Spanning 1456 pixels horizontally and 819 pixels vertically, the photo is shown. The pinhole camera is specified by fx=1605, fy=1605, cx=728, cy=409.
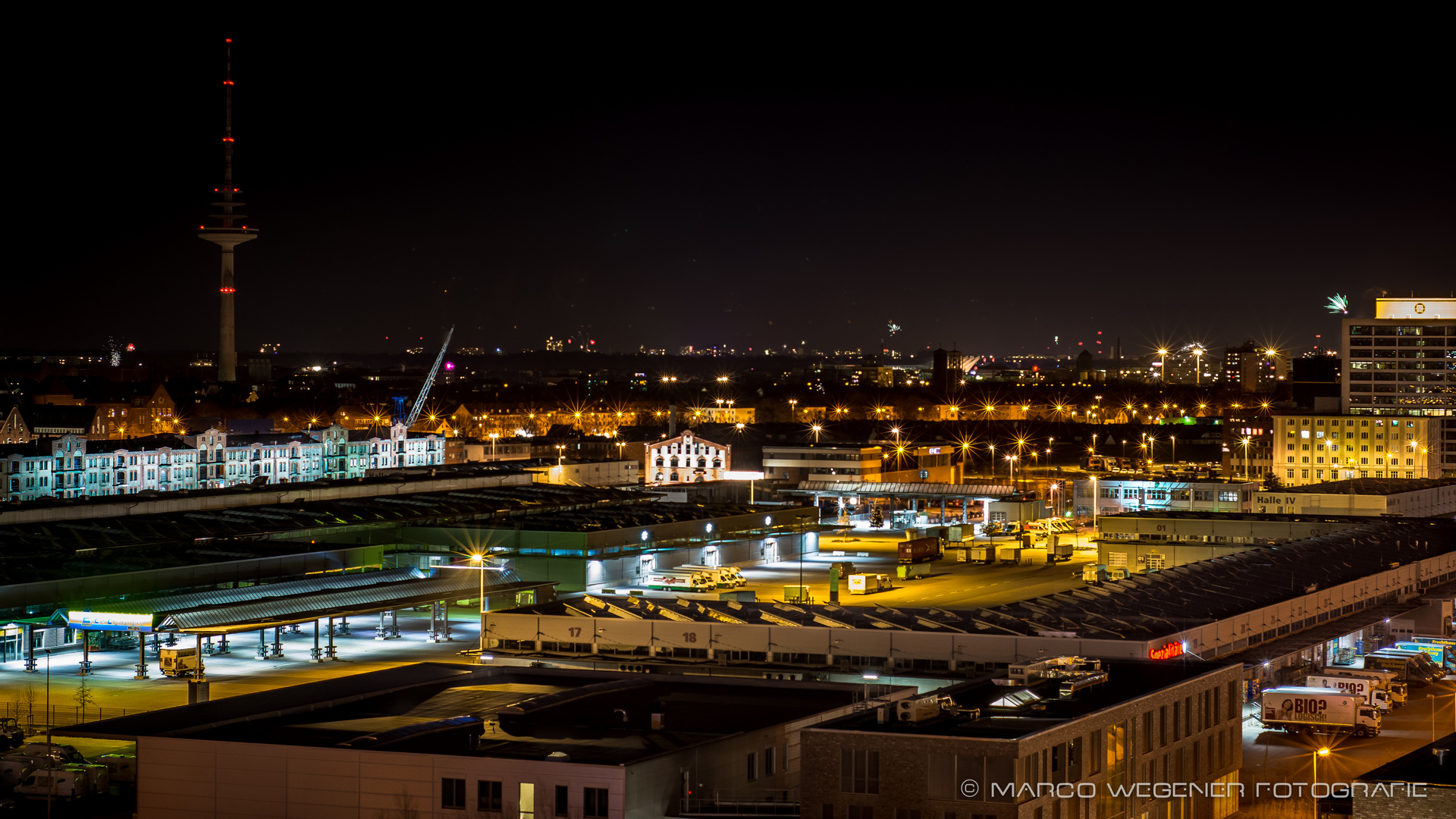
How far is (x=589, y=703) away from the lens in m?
18.2

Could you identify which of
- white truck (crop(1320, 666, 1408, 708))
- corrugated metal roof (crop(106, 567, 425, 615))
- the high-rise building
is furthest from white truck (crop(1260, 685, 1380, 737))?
the high-rise building

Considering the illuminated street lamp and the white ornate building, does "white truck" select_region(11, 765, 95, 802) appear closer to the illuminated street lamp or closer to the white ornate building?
the illuminated street lamp

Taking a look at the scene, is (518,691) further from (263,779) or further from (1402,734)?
(1402,734)

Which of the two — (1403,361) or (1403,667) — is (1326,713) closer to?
(1403,667)

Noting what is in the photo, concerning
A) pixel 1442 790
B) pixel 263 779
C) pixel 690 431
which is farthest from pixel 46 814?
pixel 690 431

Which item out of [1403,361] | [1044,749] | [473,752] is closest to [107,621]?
[473,752]

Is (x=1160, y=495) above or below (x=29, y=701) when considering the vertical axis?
above

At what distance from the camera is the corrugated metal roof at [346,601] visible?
89.6 ft

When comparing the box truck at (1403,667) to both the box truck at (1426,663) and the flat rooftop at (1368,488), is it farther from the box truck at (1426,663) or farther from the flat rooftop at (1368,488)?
the flat rooftop at (1368,488)

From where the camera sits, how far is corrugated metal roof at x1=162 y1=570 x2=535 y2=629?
89.6 feet

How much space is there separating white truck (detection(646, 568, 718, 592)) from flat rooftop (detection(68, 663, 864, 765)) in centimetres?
1544

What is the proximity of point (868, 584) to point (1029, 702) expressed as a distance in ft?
69.1

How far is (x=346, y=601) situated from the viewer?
29.8 metres

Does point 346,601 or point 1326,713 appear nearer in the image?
point 1326,713
